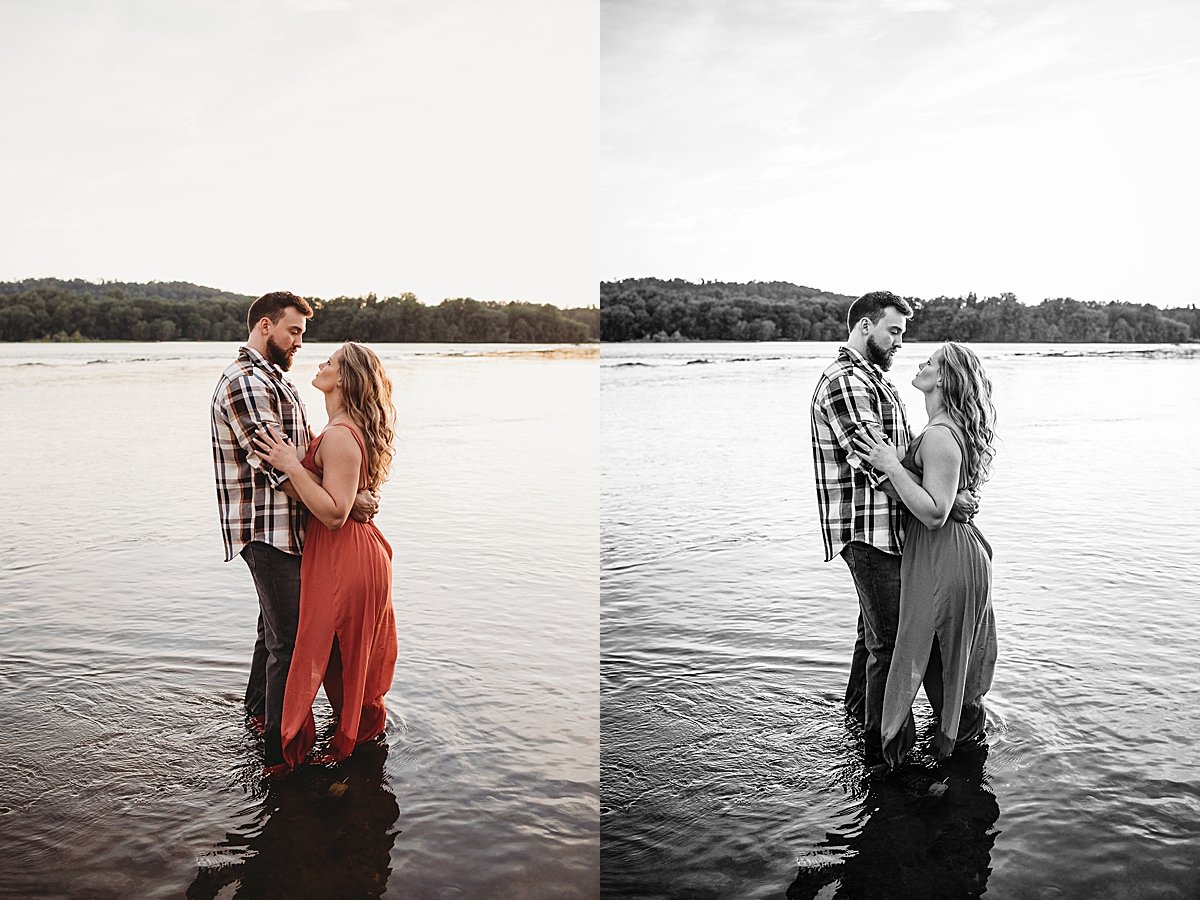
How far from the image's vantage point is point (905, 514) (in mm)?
4422

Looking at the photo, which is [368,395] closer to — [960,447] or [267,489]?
[267,489]

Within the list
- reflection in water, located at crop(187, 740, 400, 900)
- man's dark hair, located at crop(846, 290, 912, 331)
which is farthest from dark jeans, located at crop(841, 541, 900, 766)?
reflection in water, located at crop(187, 740, 400, 900)

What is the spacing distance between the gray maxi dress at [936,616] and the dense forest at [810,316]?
1245 inches

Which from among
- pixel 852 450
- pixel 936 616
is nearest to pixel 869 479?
pixel 852 450

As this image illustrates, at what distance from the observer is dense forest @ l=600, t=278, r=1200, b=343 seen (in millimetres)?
37156

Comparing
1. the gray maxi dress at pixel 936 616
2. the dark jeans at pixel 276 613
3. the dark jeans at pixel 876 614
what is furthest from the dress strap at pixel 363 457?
the gray maxi dress at pixel 936 616

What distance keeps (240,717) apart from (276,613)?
1002 mm

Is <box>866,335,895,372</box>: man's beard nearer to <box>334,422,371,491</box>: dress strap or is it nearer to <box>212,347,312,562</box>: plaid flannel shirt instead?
<box>334,422,371,491</box>: dress strap

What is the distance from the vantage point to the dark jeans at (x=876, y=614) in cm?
441

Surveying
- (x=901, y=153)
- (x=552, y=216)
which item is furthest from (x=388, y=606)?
(x=552, y=216)

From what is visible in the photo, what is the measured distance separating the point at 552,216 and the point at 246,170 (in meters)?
16.6

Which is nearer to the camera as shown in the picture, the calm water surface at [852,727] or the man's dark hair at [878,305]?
the calm water surface at [852,727]

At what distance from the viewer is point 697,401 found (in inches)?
1075

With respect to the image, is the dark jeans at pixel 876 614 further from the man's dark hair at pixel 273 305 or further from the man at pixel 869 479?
the man's dark hair at pixel 273 305
